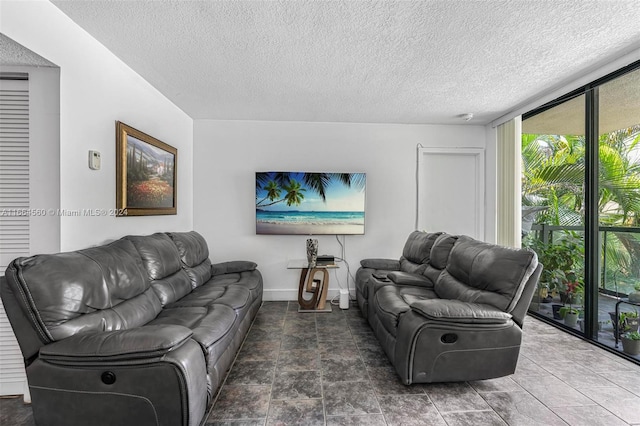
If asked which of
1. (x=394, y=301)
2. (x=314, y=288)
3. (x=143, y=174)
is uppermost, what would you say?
(x=143, y=174)

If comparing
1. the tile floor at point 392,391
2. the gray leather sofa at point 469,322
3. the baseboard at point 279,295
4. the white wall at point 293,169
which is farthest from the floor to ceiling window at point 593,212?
the baseboard at point 279,295

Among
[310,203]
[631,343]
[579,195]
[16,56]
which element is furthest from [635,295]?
[16,56]

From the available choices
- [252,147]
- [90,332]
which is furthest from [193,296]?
[252,147]

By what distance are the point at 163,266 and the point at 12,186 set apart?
1.11 m

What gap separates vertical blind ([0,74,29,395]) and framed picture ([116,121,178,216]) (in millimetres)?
561

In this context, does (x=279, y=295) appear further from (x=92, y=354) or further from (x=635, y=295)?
(x=635, y=295)

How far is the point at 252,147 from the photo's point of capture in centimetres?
407

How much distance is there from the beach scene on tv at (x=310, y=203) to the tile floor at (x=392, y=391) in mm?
1609

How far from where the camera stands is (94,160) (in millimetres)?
2102

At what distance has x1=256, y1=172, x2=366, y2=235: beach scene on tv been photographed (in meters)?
3.93

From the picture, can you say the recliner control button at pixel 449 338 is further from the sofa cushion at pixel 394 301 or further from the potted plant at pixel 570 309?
the potted plant at pixel 570 309

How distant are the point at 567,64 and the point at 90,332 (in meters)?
4.04

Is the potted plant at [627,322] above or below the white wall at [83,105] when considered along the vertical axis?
below

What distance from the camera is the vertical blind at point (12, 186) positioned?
1.89m
